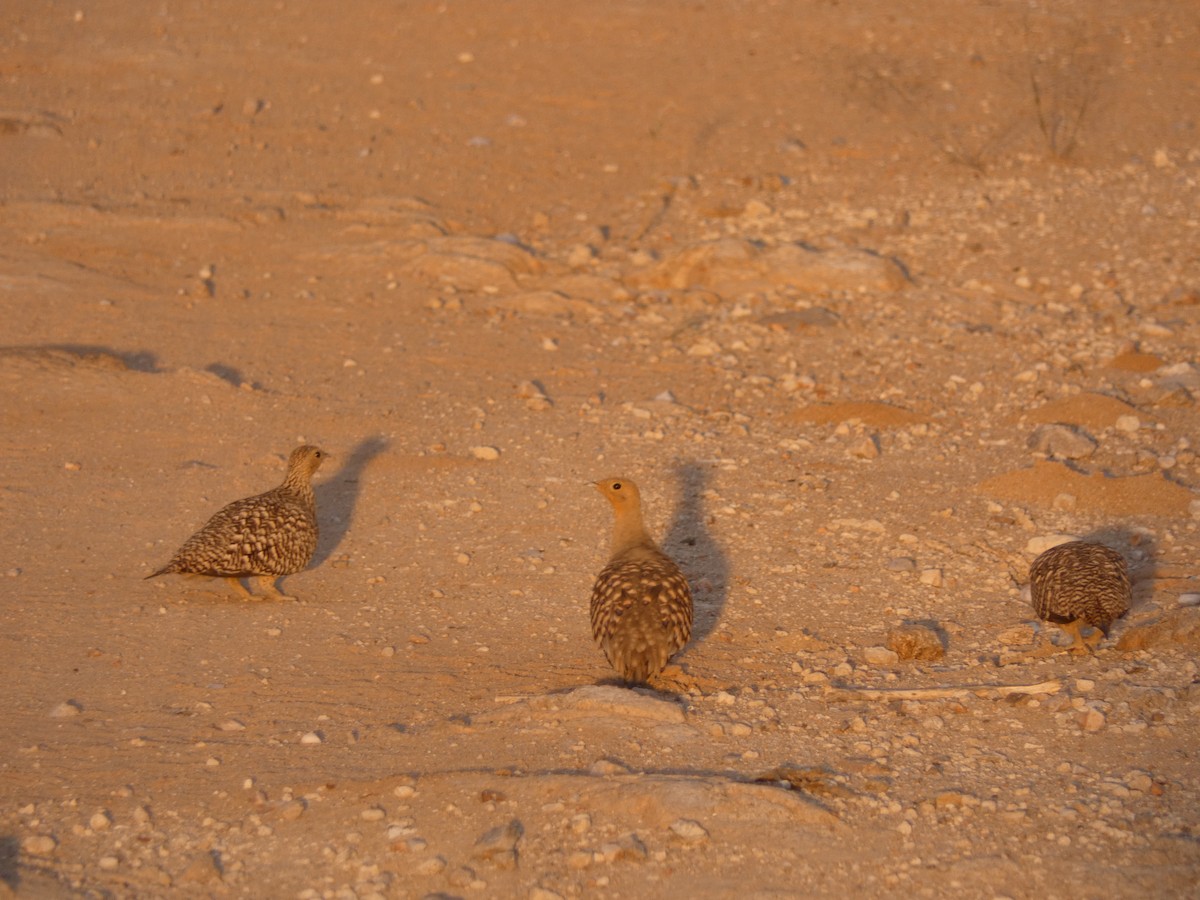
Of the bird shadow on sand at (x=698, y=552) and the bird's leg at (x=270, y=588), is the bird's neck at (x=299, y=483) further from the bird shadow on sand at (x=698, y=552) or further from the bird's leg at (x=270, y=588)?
the bird shadow on sand at (x=698, y=552)

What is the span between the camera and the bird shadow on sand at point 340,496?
23.9 ft

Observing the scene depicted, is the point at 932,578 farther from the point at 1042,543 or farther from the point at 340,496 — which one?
the point at 340,496

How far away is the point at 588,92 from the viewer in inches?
596

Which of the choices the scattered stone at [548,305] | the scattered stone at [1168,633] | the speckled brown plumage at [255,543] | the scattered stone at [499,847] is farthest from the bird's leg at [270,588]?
the scattered stone at [548,305]

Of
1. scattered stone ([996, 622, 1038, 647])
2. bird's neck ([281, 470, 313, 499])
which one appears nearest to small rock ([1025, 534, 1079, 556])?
scattered stone ([996, 622, 1038, 647])

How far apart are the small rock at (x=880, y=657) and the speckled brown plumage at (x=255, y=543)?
284cm

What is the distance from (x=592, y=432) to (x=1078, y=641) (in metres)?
3.62

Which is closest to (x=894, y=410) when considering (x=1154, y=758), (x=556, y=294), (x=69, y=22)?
(x=556, y=294)

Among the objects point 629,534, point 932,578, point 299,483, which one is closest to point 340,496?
point 299,483

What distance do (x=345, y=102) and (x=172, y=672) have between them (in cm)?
1004

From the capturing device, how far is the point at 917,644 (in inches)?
233

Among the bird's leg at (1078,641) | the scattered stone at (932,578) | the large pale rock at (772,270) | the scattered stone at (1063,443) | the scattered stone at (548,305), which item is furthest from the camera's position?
the large pale rock at (772,270)

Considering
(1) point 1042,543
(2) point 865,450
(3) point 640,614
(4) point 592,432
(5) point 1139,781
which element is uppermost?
(2) point 865,450

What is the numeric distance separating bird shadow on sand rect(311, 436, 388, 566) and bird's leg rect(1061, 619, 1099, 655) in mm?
3776
